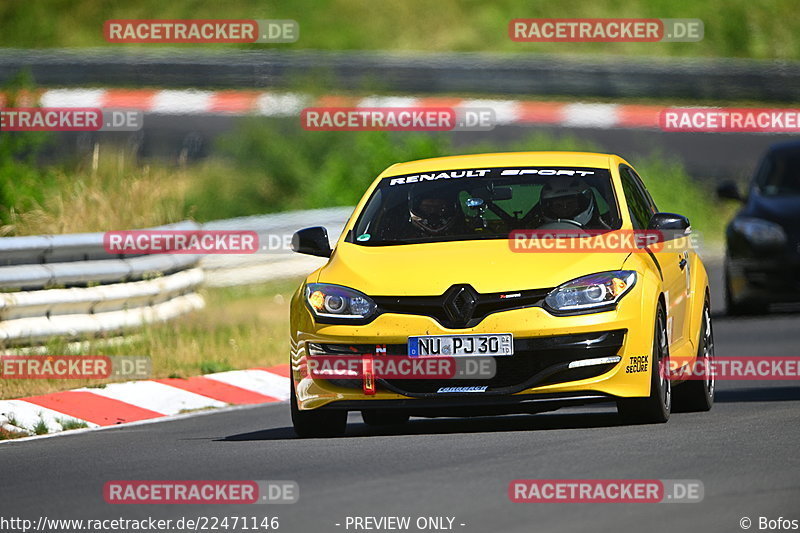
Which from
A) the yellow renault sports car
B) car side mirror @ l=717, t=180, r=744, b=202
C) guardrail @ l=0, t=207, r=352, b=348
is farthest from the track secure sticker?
car side mirror @ l=717, t=180, r=744, b=202

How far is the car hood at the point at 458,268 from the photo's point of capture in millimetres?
9500

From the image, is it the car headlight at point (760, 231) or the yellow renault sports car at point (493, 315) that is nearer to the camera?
the yellow renault sports car at point (493, 315)

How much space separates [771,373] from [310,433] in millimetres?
4727

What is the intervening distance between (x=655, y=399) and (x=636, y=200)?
5.77 ft

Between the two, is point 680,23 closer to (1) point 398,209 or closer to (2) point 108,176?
(2) point 108,176

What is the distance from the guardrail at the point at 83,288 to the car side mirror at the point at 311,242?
3256mm

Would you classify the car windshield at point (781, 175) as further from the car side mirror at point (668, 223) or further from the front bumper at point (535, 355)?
the front bumper at point (535, 355)

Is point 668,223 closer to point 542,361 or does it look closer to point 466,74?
point 542,361

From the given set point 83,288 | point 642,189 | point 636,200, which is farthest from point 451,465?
point 83,288

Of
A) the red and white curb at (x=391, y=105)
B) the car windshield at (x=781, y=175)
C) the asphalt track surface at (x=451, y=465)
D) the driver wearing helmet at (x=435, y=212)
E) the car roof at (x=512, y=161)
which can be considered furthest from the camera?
the red and white curb at (x=391, y=105)

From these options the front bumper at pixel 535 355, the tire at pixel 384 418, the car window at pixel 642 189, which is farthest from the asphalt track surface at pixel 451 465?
the car window at pixel 642 189

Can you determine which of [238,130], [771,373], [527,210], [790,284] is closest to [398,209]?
[527,210]

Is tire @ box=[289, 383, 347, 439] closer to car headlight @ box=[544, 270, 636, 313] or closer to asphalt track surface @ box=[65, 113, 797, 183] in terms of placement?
car headlight @ box=[544, 270, 636, 313]

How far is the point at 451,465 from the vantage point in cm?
830
